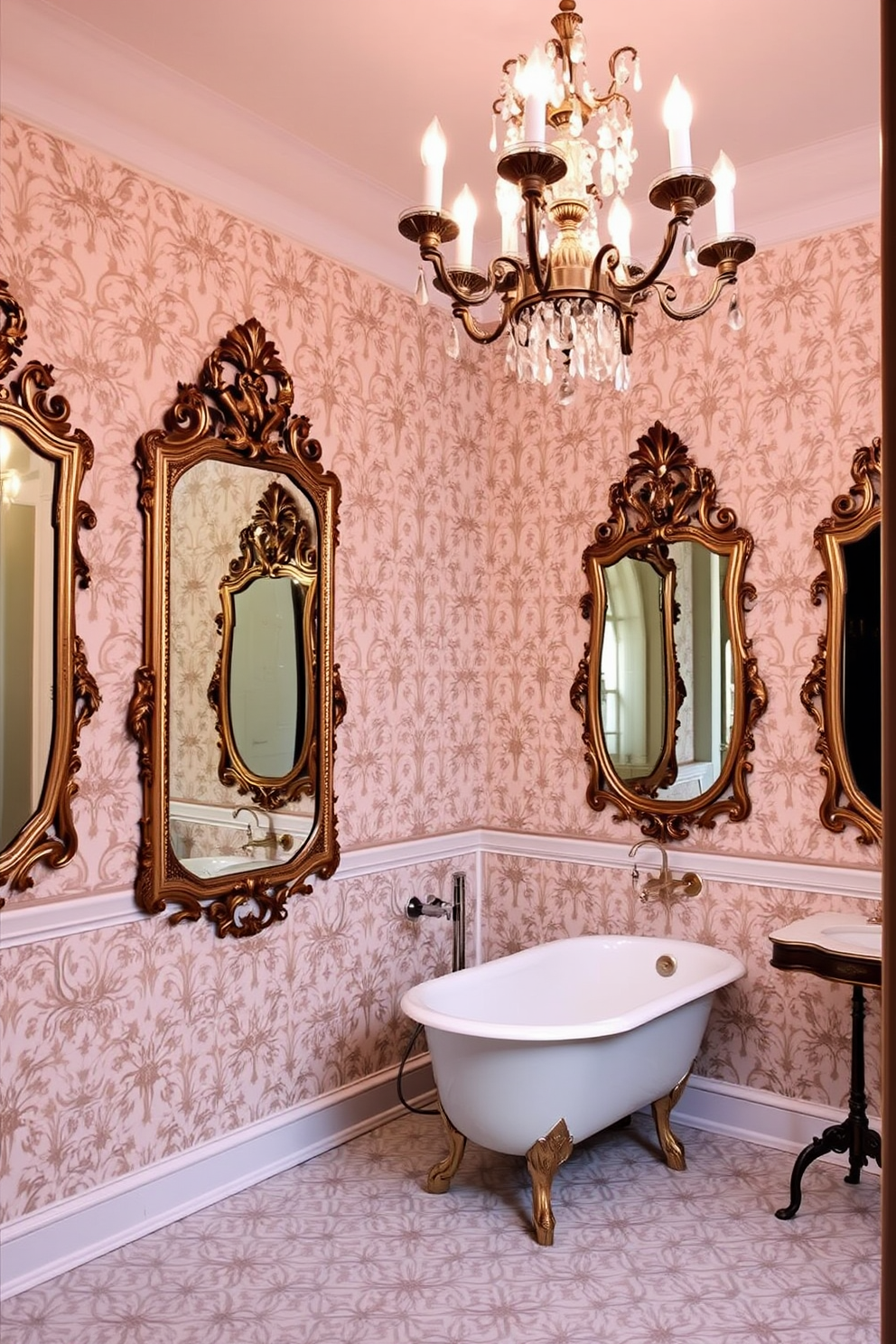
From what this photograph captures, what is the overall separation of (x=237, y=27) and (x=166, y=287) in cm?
67

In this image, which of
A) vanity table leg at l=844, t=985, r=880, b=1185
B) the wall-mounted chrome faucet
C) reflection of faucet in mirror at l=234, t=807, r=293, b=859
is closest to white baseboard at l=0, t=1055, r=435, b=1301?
the wall-mounted chrome faucet

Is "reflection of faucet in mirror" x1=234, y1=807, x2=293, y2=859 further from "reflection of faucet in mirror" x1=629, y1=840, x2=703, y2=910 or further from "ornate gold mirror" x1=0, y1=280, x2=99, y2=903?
"reflection of faucet in mirror" x1=629, y1=840, x2=703, y2=910

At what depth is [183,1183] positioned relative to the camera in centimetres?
293

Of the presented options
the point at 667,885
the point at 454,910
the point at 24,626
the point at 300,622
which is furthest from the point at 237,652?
the point at 667,885

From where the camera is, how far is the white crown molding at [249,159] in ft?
8.57

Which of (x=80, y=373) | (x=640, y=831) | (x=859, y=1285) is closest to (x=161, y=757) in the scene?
(x=80, y=373)

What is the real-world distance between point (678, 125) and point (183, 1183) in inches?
112

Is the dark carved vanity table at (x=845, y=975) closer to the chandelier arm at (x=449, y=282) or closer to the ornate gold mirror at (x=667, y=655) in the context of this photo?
the ornate gold mirror at (x=667, y=655)

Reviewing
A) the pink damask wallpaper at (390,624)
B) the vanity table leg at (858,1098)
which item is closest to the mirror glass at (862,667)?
the pink damask wallpaper at (390,624)

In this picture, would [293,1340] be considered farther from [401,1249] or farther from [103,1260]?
[103,1260]

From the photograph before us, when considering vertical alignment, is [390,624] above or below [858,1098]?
above

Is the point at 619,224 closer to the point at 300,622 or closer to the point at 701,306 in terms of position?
the point at 701,306

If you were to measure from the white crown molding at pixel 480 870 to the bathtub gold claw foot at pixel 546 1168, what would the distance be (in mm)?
1062

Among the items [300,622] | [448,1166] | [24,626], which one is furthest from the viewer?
[300,622]
